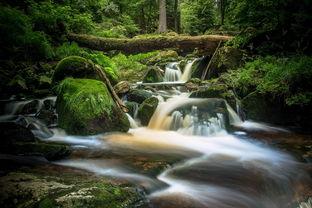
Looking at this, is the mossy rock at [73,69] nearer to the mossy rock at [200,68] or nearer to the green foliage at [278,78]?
the green foliage at [278,78]

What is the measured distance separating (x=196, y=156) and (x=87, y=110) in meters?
3.23

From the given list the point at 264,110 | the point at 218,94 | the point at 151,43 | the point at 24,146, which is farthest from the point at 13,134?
the point at 264,110

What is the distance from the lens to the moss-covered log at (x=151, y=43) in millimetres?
9148

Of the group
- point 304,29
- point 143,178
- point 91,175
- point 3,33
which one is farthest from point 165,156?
point 3,33

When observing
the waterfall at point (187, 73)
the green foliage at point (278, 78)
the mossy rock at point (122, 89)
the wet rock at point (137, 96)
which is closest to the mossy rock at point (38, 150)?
the wet rock at point (137, 96)

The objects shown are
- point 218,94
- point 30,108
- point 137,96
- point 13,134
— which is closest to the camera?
point 13,134

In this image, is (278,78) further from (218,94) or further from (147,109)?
(147,109)

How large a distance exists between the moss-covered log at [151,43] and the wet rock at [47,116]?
409cm

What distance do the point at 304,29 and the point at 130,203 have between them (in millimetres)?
7935

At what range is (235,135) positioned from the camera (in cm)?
662

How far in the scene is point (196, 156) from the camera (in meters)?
5.04

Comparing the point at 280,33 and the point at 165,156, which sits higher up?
the point at 280,33

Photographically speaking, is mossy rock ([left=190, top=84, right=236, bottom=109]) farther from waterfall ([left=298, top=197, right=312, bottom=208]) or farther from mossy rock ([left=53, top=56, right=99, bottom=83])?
waterfall ([left=298, top=197, right=312, bottom=208])

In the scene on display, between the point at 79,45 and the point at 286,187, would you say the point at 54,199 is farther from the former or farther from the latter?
the point at 79,45
